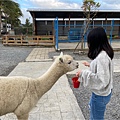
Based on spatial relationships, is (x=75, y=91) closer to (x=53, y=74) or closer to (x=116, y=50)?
(x=53, y=74)

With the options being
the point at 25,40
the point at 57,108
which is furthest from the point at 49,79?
the point at 25,40

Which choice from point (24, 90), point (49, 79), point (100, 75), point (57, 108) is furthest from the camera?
point (57, 108)

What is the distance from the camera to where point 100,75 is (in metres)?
1.62

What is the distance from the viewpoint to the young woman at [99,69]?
163 centimetres

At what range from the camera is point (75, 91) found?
13.1 ft

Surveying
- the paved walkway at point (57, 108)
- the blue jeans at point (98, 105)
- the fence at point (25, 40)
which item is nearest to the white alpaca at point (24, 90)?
the blue jeans at point (98, 105)

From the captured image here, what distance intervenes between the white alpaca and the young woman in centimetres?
38

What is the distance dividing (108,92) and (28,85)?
3.27ft

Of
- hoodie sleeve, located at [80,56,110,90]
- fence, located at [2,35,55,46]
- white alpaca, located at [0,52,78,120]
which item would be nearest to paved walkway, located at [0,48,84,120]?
white alpaca, located at [0,52,78,120]

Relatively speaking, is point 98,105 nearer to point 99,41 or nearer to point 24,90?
point 99,41

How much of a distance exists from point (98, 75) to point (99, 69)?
0.06m

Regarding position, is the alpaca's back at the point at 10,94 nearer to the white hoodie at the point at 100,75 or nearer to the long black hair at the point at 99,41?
the white hoodie at the point at 100,75

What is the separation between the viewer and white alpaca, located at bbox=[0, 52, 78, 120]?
1.92 m

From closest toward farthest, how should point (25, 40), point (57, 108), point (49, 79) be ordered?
point (49, 79) < point (57, 108) < point (25, 40)
